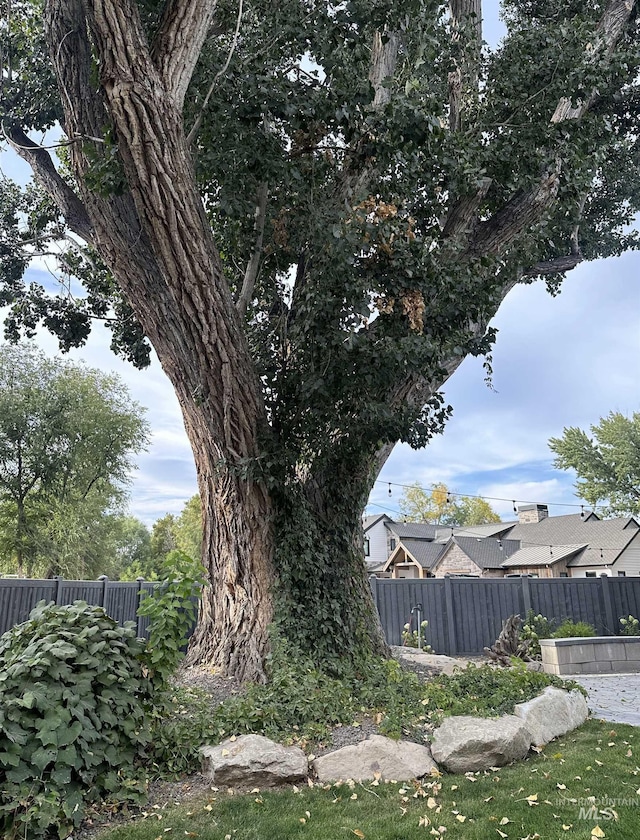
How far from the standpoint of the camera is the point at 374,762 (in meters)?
3.66

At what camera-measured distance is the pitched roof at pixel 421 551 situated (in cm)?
2769

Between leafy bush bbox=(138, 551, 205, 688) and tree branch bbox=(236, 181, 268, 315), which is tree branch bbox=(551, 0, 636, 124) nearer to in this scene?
tree branch bbox=(236, 181, 268, 315)

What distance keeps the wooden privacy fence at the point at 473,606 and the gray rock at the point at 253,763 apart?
733 cm

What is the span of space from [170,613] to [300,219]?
3.60m

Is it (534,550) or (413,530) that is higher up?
(413,530)

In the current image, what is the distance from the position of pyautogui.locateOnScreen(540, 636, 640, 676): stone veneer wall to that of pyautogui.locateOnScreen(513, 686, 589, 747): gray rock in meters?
3.01

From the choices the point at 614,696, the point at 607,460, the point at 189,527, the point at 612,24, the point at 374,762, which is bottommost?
the point at 614,696

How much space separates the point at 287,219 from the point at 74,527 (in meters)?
16.8

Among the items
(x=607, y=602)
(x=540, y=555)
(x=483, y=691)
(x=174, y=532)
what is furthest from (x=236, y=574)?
(x=174, y=532)

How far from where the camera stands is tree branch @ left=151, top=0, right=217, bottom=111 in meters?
4.37

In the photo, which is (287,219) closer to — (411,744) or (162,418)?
(411,744)

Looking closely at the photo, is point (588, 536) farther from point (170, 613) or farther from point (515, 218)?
point (170, 613)

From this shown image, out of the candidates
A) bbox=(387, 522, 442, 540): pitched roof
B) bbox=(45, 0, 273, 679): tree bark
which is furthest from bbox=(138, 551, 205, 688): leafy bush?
bbox=(387, 522, 442, 540): pitched roof

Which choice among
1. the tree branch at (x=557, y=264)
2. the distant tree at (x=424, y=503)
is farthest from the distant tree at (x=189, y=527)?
the tree branch at (x=557, y=264)
